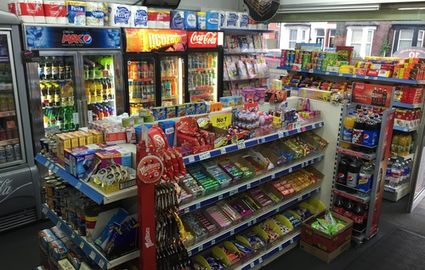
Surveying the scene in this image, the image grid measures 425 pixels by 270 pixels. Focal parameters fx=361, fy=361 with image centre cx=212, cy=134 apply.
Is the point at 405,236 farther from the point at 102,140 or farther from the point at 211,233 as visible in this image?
the point at 102,140

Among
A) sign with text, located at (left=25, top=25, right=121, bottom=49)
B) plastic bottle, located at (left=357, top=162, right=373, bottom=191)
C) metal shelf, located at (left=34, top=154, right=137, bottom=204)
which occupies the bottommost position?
plastic bottle, located at (left=357, top=162, right=373, bottom=191)

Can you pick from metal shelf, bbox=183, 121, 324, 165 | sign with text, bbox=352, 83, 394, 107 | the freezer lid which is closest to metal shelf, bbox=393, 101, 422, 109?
sign with text, bbox=352, 83, 394, 107

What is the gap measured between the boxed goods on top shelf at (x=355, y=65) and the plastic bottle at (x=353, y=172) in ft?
6.18

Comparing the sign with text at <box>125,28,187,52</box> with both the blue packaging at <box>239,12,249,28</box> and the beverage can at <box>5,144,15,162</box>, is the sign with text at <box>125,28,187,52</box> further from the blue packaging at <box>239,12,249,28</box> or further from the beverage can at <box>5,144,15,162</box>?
the beverage can at <box>5,144,15,162</box>

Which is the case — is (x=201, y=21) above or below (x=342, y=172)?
above

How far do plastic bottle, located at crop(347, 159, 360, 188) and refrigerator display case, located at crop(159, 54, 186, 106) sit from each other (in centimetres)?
315

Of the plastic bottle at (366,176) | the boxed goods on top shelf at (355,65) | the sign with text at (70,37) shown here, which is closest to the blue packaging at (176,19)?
the sign with text at (70,37)

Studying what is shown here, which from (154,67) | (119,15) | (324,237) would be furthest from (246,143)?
(119,15)

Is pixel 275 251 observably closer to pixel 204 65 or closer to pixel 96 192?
pixel 96 192

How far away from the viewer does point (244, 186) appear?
3.46m

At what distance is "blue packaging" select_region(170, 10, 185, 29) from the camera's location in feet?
19.4

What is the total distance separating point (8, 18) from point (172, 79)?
9.06 ft

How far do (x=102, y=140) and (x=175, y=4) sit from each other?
Result: 397cm

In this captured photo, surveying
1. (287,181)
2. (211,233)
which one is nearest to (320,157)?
(287,181)
